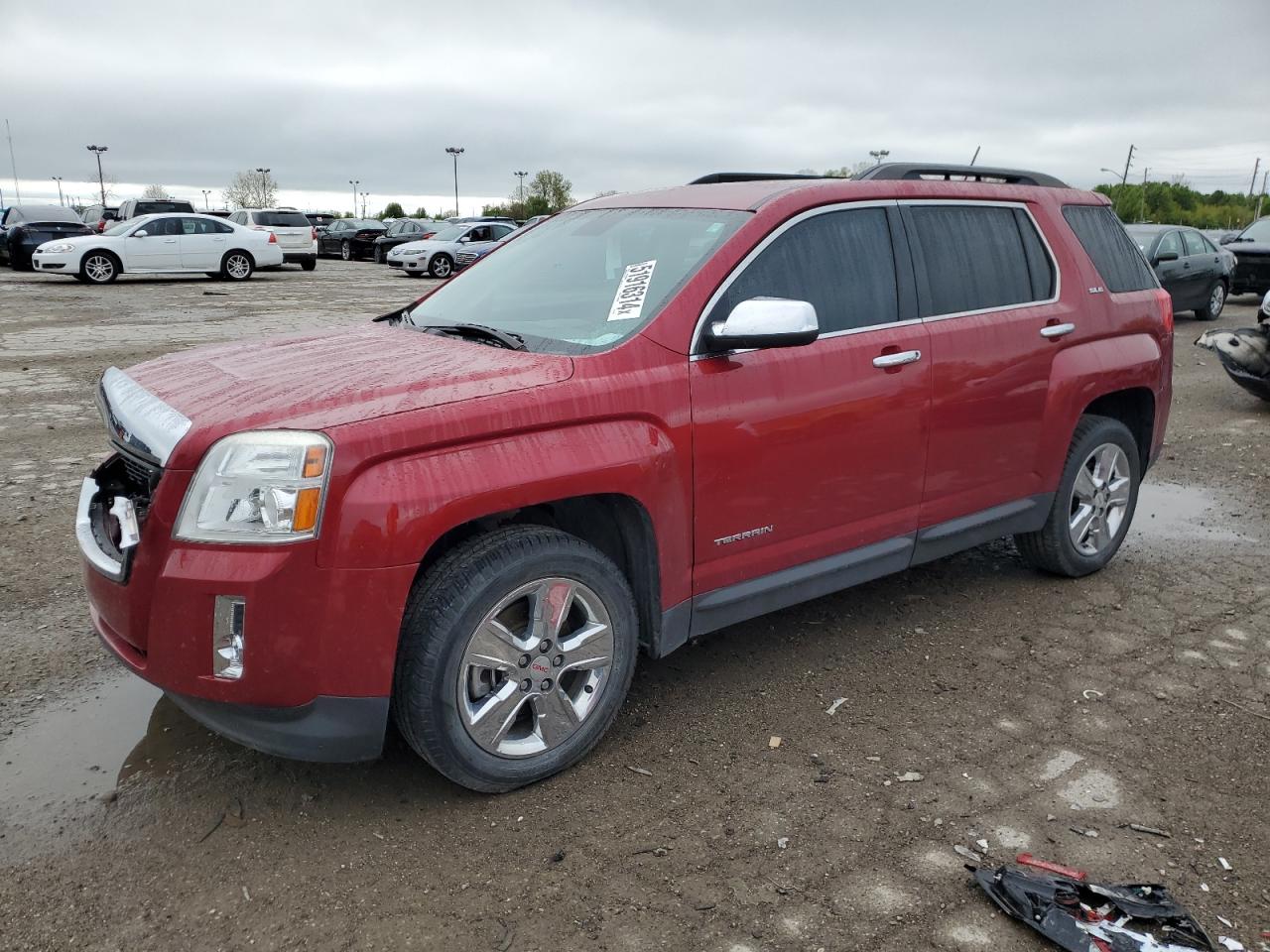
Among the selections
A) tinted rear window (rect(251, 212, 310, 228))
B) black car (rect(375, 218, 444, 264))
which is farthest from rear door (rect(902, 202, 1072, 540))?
black car (rect(375, 218, 444, 264))

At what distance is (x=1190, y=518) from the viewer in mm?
6016

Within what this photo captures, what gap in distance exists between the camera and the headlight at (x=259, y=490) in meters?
2.57

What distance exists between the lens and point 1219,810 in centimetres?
302

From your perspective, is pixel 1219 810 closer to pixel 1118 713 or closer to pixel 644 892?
pixel 1118 713

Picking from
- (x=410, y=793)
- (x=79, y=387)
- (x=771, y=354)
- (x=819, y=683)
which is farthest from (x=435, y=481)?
(x=79, y=387)

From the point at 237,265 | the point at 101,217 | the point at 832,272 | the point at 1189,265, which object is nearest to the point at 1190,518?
the point at 832,272

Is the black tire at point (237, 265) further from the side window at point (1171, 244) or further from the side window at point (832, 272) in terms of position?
the side window at point (832, 272)

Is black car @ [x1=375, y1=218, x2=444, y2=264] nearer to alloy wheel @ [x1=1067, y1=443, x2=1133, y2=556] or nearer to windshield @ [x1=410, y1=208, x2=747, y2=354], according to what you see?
windshield @ [x1=410, y1=208, x2=747, y2=354]

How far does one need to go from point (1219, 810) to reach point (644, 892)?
1766 mm

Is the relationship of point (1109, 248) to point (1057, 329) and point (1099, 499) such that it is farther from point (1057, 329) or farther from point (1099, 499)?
point (1099, 499)

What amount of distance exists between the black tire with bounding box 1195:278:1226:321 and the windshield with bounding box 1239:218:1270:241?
2.48m

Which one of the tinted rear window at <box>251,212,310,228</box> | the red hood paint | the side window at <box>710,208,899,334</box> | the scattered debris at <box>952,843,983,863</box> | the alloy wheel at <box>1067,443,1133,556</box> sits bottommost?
the scattered debris at <box>952,843,983,863</box>

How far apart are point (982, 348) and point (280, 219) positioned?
95.0 feet

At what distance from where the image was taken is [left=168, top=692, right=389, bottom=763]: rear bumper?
106 inches
